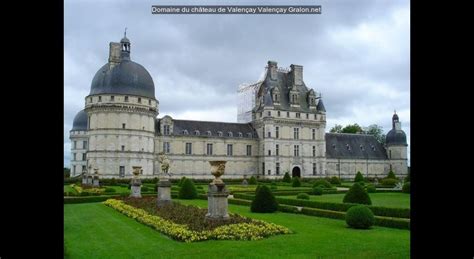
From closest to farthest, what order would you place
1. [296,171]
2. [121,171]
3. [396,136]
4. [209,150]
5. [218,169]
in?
[218,169], [121,171], [209,150], [296,171], [396,136]

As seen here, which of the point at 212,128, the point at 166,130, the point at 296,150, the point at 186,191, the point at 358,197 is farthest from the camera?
the point at 296,150

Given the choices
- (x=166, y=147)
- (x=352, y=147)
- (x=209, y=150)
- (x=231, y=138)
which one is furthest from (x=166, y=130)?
(x=352, y=147)

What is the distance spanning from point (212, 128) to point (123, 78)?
13.7 metres

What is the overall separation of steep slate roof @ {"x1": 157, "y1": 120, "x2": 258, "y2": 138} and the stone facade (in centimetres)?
13

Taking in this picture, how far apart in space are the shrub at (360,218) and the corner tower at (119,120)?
38228 mm

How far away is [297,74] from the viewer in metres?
64.5

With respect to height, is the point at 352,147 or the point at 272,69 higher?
the point at 272,69

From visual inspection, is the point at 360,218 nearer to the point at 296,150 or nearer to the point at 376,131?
the point at 296,150

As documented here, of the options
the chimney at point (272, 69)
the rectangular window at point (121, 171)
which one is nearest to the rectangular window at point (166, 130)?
the rectangular window at point (121, 171)

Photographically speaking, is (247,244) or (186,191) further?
(186,191)

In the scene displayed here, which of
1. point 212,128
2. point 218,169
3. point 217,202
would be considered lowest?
point 217,202

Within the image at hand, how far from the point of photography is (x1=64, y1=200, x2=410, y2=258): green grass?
33.9 feet
